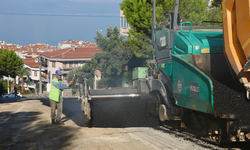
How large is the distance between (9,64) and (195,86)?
4914 cm

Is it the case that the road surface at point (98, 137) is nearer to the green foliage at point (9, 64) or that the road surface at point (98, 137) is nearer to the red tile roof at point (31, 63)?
the green foliage at point (9, 64)

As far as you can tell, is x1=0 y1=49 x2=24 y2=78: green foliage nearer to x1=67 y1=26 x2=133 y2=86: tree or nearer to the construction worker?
x1=67 y1=26 x2=133 y2=86: tree

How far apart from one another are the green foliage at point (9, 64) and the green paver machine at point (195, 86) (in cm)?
4570

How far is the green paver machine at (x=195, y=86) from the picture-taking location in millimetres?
4207

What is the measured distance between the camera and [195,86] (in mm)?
4680

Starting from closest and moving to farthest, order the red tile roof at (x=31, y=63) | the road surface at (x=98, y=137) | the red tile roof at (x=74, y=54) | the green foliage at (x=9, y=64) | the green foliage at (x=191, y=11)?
the road surface at (x=98, y=137), the green foliage at (x=191, y=11), the green foliage at (x=9, y=64), the red tile roof at (x=74, y=54), the red tile roof at (x=31, y=63)

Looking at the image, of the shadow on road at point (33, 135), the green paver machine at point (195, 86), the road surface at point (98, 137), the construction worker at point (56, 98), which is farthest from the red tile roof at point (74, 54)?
the green paver machine at point (195, 86)

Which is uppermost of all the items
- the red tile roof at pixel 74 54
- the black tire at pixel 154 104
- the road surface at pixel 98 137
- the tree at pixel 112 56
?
the red tile roof at pixel 74 54

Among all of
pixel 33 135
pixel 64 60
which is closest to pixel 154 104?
pixel 33 135

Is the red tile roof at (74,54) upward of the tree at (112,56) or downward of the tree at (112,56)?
upward

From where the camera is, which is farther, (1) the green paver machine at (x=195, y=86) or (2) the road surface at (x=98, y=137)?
(2) the road surface at (x=98, y=137)

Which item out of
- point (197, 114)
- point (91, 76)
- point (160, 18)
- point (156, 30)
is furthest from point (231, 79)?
point (91, 76)

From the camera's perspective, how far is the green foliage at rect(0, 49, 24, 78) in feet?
159

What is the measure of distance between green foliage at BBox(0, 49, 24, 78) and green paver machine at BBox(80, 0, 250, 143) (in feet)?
150
